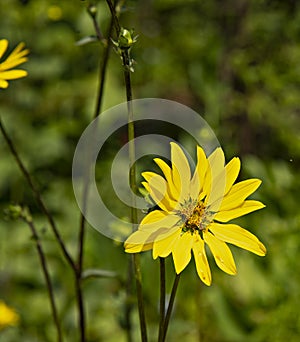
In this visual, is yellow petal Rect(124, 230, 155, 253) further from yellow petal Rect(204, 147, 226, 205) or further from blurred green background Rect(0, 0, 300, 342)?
blurred green background Rect(0, 0, 300, 342)

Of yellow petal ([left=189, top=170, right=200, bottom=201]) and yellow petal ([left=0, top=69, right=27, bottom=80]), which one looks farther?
yellow petal ([left=0, top=69, right=27, bottom=80])

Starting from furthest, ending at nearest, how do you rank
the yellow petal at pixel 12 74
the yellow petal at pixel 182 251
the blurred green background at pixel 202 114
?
1. the blurred green background at pixel 202 114
2. the yellow petal at pixel 12 74
3. the yellow petal at pixel 182 251

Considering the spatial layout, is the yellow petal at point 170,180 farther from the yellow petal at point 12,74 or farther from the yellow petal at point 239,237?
the yellow petal at point 12,74

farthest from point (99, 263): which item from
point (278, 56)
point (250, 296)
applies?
point (278, 56)

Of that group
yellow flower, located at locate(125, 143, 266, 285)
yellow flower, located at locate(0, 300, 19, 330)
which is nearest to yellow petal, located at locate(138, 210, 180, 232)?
yellow flower, located at locate(125, 143, 266, 285)

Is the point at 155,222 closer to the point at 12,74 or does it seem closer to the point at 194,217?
the point at 194,217

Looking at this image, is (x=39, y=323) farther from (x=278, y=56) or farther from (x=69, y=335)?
(x=278, y=56)

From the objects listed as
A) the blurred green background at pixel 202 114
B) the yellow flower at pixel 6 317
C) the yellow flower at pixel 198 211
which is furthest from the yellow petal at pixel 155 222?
the yellow flower at pixel 6 317

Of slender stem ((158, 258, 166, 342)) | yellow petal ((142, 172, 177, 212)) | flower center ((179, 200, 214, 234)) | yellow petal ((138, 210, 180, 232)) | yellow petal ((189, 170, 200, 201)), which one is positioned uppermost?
yellow petal ((189, 170, 200, 201))
